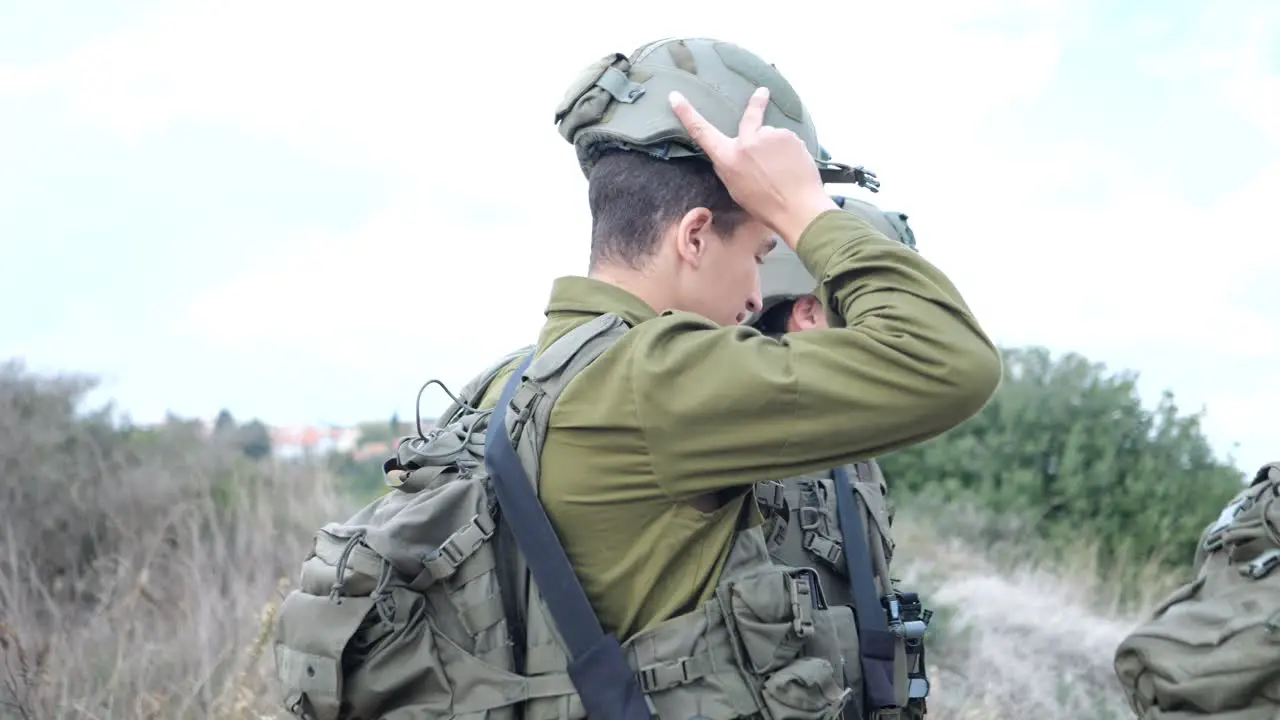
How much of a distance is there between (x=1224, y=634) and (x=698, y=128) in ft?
7.27

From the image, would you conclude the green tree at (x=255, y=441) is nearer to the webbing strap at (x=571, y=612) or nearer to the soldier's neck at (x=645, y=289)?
the soldier's neck at (x=645, y=289)

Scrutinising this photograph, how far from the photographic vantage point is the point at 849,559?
3.24m

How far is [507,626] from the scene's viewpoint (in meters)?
2.18

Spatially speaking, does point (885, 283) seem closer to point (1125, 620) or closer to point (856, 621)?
point (856, 621)

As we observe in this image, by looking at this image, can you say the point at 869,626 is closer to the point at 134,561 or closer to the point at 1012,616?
the point at 134,561

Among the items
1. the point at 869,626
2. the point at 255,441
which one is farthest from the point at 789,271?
the point at 255,441

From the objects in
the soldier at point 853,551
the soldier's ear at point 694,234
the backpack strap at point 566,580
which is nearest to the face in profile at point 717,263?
the soldier's ear at point 694,234

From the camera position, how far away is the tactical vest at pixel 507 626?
6.94 ft

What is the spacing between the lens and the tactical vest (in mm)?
2115

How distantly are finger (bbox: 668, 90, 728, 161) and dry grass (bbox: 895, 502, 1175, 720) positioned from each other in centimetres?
501

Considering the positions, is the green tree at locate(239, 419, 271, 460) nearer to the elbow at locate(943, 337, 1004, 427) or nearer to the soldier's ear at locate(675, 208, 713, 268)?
the soldier's ear at locate(675, 208, 713, 268)

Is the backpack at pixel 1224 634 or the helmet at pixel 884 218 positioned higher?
the helmet at pixel 884 218

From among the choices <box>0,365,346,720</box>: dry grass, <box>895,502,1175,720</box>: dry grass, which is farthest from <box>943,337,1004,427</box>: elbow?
<box>895,502,1175,720</box>: dry grass

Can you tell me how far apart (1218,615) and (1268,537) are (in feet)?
0.83
